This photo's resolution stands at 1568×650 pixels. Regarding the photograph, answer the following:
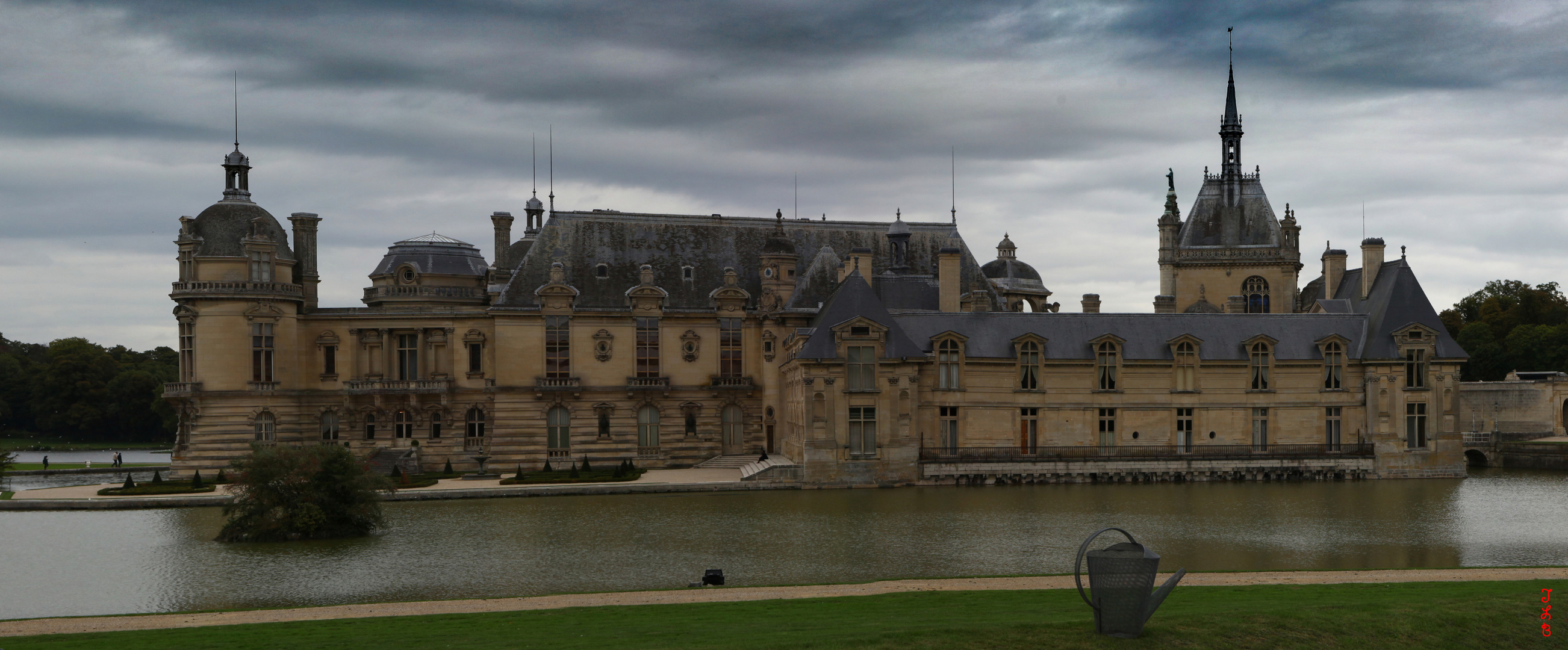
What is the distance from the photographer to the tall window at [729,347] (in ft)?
204

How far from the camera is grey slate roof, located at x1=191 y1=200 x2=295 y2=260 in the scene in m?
57.3

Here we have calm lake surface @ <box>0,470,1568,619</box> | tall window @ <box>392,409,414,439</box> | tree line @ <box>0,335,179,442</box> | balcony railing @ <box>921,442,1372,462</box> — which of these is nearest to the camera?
calm lake surface @ <box>0,470,1568,619</box>

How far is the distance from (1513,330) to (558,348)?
235 ft

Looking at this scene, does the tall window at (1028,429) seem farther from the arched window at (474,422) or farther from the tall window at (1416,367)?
the arched window at (474,422)

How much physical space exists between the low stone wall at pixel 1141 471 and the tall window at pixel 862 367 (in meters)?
4.07

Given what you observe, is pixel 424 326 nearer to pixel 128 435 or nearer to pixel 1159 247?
pixel 1159 247

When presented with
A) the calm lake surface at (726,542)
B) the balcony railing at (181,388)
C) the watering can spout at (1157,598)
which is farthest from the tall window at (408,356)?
the watering can spout at (1157,598)

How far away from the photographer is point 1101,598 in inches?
728

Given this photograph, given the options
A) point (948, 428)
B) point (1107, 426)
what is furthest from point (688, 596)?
point (1107, 426)

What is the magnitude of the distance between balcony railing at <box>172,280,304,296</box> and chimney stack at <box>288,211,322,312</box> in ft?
9.94

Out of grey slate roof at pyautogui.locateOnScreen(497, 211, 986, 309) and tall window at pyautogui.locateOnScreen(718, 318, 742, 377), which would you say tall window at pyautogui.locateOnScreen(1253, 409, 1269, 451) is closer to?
grey slate roof at pyautogui.locateOnScreen(497, 211, 986, 309)

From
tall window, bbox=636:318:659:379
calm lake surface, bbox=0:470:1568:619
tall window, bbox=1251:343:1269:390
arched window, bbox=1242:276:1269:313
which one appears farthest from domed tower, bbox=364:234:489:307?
arched window, bbox=1242:276:1269:313

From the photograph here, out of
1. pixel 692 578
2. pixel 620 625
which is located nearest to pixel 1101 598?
pixel 620 625

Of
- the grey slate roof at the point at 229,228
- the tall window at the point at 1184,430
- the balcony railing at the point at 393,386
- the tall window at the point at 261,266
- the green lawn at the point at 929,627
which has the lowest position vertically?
the green lawn at the point at 929,627
